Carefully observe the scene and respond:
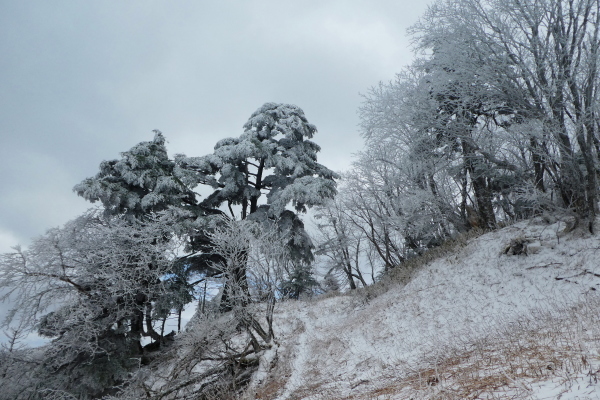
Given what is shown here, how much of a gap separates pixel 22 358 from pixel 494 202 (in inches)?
779

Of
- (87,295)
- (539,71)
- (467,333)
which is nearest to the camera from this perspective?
(467,333)

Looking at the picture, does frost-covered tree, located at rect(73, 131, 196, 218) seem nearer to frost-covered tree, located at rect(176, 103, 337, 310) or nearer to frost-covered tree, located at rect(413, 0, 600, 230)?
frost-covered tree, located at rect(176, 103, 337, 310)

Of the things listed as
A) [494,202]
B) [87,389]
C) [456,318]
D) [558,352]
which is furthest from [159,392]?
[494,202]

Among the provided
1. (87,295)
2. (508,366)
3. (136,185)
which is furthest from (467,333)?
(136,185)

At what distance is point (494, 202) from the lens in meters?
16.7

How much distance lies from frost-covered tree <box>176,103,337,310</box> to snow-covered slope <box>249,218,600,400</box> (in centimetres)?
489

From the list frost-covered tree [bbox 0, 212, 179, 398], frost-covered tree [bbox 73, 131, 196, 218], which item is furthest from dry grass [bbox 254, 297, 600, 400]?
frost-covered tree [bbox 73, 131, 196, 218]

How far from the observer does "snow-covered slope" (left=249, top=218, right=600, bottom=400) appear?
3.43 meters

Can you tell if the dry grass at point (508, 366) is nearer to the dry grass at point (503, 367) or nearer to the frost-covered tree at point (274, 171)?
the dry grass at point (503, 367)

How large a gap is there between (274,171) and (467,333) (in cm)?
1401

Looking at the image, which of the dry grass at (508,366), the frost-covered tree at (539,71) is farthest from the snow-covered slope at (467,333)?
the frost-covered tree at (539,71)

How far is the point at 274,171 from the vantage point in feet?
63.7

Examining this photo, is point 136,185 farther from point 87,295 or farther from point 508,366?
point 508,366

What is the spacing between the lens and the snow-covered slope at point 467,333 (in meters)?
3.43
